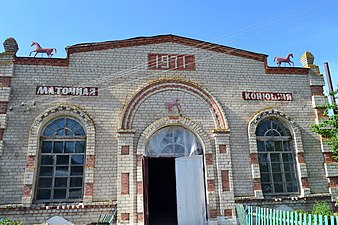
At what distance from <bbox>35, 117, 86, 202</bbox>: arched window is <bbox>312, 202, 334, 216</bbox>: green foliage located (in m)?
7.49

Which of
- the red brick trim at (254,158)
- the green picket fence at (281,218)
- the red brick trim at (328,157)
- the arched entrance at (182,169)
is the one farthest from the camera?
the red brick trim at (328,157)

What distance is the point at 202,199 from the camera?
9.09 metres

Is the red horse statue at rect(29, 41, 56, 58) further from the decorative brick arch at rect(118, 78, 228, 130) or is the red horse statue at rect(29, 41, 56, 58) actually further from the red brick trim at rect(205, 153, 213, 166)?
the red brick trim at rect(205, 153, 213, 166)

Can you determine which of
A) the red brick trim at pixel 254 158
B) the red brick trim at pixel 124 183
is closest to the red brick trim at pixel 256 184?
the red brick trim at pixel 254 158

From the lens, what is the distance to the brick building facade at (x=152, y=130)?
8672 millimetres

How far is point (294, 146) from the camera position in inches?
404

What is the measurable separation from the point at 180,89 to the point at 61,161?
15.0 ft

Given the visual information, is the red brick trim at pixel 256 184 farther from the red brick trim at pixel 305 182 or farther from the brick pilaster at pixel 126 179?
the brick pilaster at pixel 126 179

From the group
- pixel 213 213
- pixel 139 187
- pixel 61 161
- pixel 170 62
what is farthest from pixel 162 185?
pixel 170 62

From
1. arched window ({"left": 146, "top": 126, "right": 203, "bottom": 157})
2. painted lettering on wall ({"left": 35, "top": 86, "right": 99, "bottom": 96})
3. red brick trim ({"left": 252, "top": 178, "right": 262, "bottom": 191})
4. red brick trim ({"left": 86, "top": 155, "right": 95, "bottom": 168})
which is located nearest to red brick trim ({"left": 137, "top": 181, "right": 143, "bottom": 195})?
arched window ({"left": 146, "top": 126, "right": 203, "bottom": 157})

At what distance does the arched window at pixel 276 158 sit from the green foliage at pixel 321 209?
743 mm

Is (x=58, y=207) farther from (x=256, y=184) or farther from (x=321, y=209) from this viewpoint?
(x=321, y=209)

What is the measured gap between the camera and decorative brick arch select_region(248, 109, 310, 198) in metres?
9.58

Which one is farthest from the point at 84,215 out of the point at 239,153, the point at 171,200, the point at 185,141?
the point at 171,200
